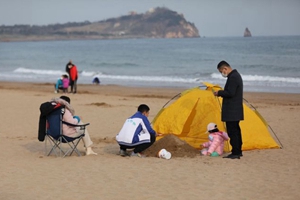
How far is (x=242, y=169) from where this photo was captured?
884 cm

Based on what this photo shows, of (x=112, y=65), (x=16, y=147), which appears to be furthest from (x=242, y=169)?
(x=112, y=65)

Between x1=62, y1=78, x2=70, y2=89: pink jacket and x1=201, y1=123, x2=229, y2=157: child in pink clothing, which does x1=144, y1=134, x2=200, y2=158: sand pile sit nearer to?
x1=201, y1=123, x2=229, y2=157: child in pink clothing

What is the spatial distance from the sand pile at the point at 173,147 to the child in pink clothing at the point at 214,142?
204 millimetres

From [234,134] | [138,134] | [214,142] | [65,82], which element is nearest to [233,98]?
[234,134]

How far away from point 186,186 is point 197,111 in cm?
373

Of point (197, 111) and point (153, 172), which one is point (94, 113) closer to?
point (197, 111)

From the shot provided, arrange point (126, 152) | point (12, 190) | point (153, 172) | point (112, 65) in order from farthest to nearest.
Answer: point (112, 65) < point (126, 152) < point (153, 172) < point (12, 190)

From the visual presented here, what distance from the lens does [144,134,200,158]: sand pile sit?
10.0m

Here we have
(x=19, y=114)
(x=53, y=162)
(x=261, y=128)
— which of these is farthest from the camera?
(x=19, y=114)

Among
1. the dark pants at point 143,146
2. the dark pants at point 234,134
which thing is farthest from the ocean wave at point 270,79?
the dark pants at point 143,146

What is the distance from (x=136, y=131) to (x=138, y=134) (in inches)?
2.7

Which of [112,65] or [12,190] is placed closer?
[12,190]

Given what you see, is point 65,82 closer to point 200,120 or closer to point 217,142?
point 200,120

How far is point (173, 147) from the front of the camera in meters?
10.2
